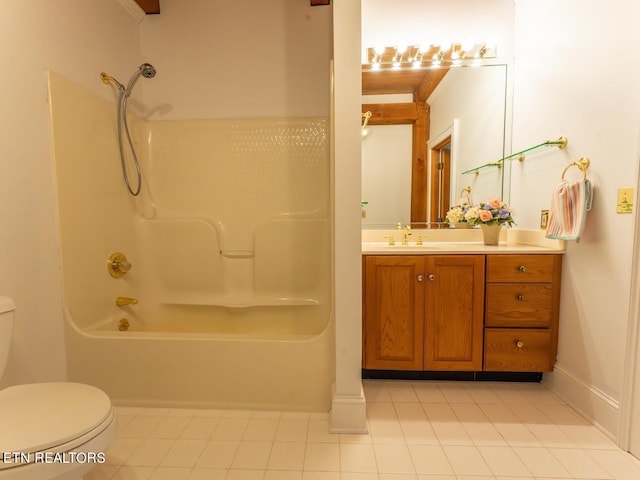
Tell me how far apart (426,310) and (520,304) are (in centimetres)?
51

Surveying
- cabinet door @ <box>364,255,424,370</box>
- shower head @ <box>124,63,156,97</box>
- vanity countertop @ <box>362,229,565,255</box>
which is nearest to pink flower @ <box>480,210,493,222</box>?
vanity countertop @ <box>362,229,565,255</box>

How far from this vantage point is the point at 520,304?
1.63 m

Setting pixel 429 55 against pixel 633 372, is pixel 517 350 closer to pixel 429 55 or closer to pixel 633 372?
pixel 633 372

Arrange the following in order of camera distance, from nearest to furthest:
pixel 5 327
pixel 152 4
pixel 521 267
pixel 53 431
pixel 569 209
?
pixel 53 431
pixel 5 327
pixel 569 209
pixel 521 267
pixel 152 4

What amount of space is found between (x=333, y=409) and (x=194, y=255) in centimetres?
137

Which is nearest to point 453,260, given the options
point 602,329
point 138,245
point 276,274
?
point 602,329

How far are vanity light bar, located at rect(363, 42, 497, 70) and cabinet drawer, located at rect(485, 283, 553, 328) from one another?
4.96 ft

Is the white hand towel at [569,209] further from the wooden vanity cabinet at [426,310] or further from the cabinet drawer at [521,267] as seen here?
the wooden vanity cabinet at [426,310]

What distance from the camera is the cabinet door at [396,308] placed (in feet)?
5.46

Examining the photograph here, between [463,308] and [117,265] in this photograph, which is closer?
[463,308]

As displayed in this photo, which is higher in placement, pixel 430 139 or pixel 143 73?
pixel 143 73

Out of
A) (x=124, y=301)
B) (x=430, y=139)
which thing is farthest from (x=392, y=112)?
(x=124, y=301)

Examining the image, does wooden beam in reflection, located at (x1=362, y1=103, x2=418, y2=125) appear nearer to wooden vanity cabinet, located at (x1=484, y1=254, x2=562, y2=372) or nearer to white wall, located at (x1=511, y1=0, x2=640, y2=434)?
white wall, located at (x1=511, y1=0, x2=640, y2=434)

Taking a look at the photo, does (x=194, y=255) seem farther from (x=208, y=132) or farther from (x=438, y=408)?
(x=438, y=408)
